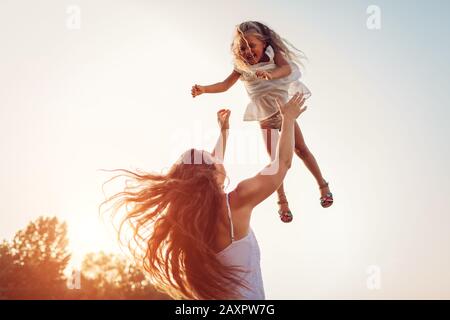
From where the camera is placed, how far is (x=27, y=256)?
150 ft

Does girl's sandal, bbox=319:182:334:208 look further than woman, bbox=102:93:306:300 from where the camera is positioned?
Yes

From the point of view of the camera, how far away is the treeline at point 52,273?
42.8 m

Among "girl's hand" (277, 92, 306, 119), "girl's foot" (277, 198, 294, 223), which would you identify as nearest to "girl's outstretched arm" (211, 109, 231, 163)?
"girl's hand" (277, 92, 306, 119)

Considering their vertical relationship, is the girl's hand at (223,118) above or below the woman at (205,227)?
above

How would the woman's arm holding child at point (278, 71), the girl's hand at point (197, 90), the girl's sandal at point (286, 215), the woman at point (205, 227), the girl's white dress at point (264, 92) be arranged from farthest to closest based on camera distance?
the girl's sandal at point (286, 215), the girl's white dress at point (264, 92), the girl's hand at point (197, 90), the woman's arm holding child at point (278, 71), the woman at point (205, 227)

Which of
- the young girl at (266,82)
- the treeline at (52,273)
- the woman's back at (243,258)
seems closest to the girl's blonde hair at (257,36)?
the young girl at (266,82)

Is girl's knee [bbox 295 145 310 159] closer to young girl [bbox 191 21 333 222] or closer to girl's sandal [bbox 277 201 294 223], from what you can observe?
young girl [bbox 191 21 333 222]

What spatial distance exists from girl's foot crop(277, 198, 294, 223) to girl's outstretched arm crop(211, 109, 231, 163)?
1.93m

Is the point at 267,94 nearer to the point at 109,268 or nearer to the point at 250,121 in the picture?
the point at 250,121

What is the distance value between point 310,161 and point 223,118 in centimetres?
184

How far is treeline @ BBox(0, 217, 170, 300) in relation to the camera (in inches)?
1687

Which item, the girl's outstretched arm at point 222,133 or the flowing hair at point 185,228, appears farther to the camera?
the girl's outstretched arm at point 222,133

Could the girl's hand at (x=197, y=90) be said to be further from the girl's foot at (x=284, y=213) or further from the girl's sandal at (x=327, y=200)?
the girl's sandal at (x=327, y=200)

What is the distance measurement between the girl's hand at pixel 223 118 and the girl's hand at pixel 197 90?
80cm
